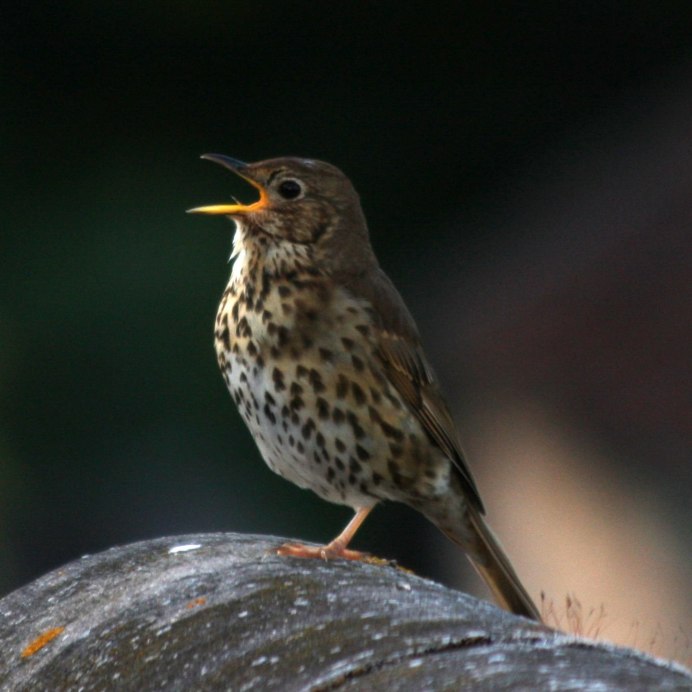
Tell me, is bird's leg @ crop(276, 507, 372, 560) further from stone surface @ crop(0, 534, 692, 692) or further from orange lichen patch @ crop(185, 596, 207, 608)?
orange lichen patch @ crop(185, 596, 207, 608)

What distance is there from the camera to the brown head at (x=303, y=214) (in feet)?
14.0

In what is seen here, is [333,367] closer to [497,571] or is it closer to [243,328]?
[243,328]

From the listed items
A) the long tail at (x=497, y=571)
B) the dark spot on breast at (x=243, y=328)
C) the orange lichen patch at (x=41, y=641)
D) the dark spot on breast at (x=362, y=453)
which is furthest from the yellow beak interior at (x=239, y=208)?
the orange lichen patch at (x=41, y=641)

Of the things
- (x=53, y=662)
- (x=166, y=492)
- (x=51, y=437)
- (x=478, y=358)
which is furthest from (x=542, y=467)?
(x=53, y=662)

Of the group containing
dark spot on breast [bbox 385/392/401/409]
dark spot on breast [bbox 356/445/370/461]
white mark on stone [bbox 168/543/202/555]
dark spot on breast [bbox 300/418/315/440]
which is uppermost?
white mark on stone [bbox 168/543/202/555]

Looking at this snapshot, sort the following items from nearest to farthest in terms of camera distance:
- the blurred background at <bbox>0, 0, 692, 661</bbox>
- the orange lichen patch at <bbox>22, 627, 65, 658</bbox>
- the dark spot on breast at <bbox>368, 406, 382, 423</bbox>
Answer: the orange lichen patch at <bbox>22, 627, 65, 658</bbox> → the dark spot on breast at <bbox>368, 406, 382, 423</bbox> → the blurred background at <bbox>0, 0, 692, 661</bbox>

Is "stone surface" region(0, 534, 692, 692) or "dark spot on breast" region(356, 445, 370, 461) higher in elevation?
"stone surface" region(0, 534, 692, 692)

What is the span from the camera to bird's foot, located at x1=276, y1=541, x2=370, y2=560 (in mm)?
3207

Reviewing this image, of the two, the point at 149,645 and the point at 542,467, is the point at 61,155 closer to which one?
the point at 542,467

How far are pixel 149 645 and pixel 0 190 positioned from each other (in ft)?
25.0

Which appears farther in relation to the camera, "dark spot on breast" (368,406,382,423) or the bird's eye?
the bird's eye

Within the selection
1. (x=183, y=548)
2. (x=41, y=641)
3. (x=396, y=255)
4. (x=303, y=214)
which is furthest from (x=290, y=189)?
(x=396, y=255)

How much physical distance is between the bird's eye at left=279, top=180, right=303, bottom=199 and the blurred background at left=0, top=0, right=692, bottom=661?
9.76 feet

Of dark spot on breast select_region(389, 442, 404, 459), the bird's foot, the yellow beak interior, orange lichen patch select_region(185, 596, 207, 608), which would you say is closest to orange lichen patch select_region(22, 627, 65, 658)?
orange lichen patch select_region(185, 596, 207, 608)
